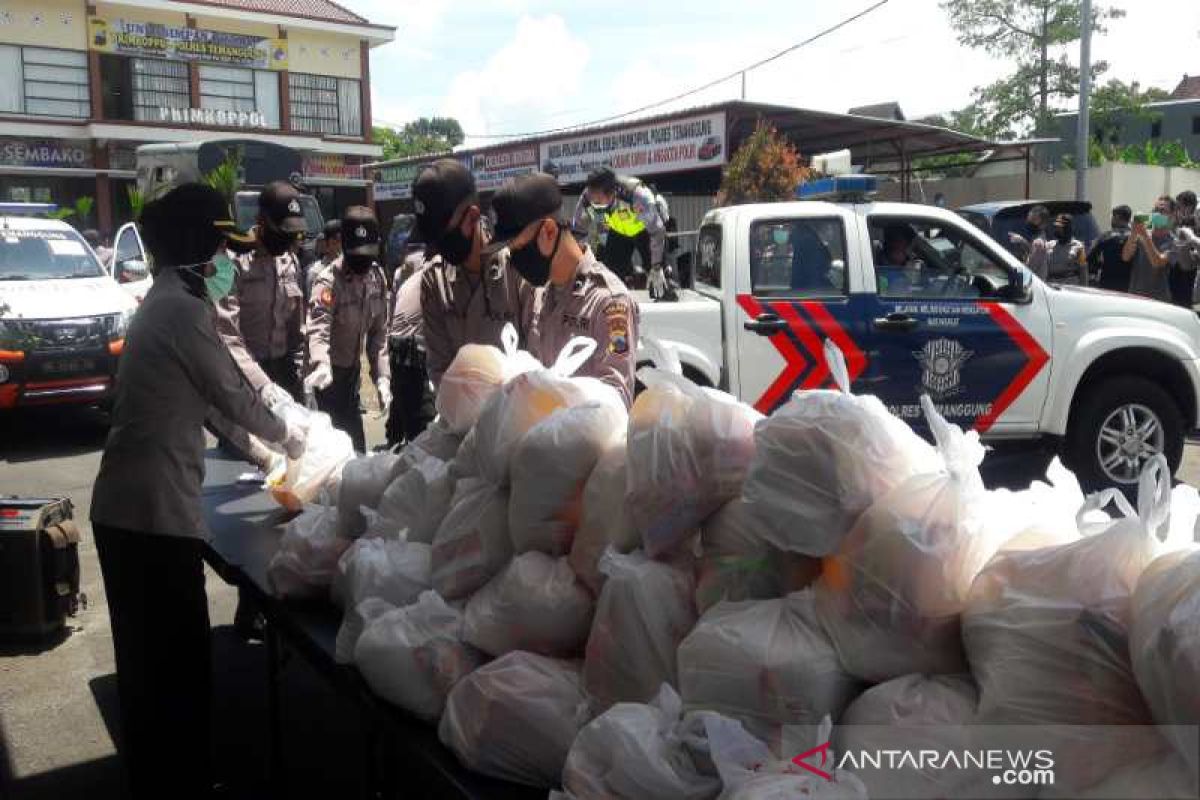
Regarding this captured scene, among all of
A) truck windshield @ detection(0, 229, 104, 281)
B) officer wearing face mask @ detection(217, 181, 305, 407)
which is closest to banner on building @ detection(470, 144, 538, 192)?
truck windshield @ detection(0, 229, 104, 281)

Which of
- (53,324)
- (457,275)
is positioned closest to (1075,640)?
(457,275)

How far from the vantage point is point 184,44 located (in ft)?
111

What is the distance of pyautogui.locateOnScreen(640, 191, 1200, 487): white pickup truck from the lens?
6.77 meters

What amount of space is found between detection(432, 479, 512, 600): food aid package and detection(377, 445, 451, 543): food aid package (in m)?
0.25

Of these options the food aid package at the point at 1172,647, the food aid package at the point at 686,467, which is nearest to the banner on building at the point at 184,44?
the food aid package at the point at 686,467

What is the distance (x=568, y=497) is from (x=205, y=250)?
1.52 meters

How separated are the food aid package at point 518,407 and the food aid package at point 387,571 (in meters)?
0.28

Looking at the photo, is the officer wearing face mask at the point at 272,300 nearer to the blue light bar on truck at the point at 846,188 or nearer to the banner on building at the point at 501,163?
the blue light bar on truck at the point at 846,188

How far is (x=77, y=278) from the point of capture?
424 inches

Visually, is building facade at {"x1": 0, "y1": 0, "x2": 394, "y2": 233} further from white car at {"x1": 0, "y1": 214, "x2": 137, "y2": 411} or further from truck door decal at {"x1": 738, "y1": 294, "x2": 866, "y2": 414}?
truck door decal at {"x1": 738, "y1": 294, "x2": 866, "y2": 414}

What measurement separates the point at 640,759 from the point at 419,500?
1345mm

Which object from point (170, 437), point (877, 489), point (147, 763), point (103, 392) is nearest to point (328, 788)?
point (147, 763)

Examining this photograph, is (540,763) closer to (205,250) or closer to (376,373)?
(205,250)

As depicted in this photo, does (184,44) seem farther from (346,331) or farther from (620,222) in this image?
(346,331)
